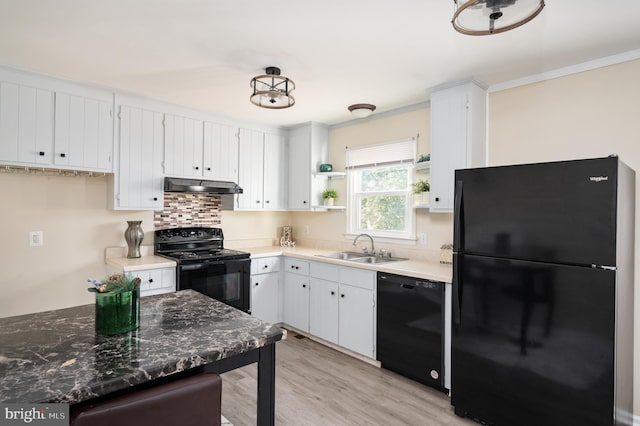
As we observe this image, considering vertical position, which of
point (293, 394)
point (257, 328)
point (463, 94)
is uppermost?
point (463, 94)

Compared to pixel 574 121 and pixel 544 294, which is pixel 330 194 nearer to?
pixel 574 121

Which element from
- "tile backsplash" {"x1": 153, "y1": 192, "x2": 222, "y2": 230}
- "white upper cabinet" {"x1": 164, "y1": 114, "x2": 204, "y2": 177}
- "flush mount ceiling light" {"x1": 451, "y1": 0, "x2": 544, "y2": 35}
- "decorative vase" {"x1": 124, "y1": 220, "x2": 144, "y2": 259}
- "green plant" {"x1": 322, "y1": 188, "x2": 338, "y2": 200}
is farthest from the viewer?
"green plant" {"x1": 322, "y1": 188, "x2": 338, "y2": 200}

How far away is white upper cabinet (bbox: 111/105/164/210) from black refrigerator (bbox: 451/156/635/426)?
2.78 m

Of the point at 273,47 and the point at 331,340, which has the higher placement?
the point at 273,47

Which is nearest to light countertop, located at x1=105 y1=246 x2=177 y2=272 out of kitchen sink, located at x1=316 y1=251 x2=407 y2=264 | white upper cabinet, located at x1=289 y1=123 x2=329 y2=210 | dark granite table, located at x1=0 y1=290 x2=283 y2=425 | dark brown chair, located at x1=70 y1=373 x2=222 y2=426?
dark granite table, located at x1=0 y1=290 x2=283 y2=425

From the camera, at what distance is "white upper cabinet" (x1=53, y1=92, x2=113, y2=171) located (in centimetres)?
296

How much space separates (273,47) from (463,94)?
156 cm

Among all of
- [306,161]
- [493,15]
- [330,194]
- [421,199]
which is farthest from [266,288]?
[493,15]

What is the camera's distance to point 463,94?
289 centimetres

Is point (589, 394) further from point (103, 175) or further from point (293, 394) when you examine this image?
point (103, 175)

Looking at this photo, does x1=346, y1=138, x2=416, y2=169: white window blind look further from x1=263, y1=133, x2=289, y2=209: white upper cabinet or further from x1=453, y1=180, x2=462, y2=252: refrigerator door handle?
x1=453, y1=180, x2=462, y2=252: refrigerator door handle

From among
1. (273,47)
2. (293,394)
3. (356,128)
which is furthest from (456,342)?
(356,128)

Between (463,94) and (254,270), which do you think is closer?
(463,94)

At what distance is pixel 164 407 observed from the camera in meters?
1.08
